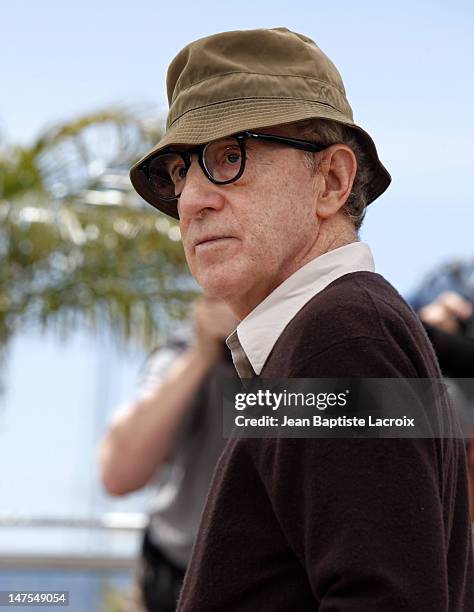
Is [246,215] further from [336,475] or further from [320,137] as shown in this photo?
[336,475]

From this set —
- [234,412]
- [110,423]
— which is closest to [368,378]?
[234,412]

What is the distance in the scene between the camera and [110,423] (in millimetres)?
3053

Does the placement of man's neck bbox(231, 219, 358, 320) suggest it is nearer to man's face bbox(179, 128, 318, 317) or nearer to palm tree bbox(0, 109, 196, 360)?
man's face bbox(179, 128, 318, 317)

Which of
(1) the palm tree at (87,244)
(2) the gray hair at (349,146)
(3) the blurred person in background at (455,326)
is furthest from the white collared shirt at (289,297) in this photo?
(1) the palm tree at (87,244)

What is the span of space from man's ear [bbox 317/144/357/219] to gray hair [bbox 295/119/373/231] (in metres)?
0.01

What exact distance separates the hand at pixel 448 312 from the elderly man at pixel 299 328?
1187 mm

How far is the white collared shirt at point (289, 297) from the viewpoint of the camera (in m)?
1.38

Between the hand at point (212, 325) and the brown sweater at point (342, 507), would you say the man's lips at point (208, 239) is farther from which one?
the hand at point (212, 325)

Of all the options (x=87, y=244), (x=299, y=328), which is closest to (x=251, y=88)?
(x=299, y=328)

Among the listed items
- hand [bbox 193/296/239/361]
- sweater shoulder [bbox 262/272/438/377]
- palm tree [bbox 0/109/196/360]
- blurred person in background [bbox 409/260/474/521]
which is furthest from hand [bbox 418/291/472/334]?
palm tree [bbox 0/109/196/360]

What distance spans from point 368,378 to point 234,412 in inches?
10.1

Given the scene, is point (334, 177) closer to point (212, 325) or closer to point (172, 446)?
point (212, 325)

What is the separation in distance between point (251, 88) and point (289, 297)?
0.94ft

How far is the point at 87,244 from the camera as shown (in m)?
7.77
